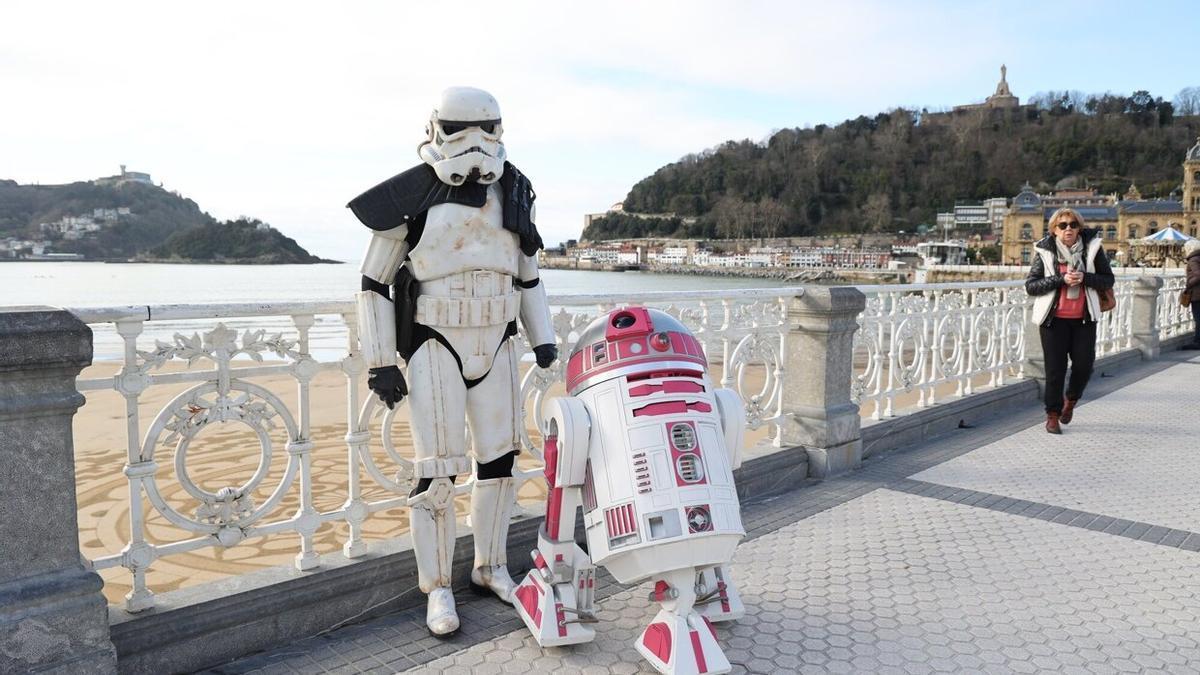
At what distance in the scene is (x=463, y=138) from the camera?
2682 mm

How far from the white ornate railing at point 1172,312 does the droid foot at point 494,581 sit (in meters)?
12.8

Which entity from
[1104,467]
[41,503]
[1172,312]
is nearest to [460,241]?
[41,503]

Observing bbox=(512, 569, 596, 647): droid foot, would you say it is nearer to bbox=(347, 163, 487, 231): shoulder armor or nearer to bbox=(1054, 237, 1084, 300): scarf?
bbox=(347, 163, 487, 231): shoulder armor

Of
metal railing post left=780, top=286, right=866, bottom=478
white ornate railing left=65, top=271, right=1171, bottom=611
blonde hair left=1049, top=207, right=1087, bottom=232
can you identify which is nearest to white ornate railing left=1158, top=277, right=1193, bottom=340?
white ornate railing left=65, top=271, right=1171, bottom=611

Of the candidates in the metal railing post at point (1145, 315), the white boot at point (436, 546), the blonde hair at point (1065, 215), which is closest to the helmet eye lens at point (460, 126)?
the white boot at point (436, 546)

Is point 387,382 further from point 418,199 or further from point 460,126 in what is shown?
point 460,126

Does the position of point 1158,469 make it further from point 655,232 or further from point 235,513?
point 655,232

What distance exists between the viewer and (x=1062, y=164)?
402 ft

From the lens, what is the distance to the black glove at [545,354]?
3.13 m

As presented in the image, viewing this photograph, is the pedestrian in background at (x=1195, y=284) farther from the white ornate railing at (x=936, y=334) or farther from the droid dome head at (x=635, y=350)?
the droid dome head at (x=635, y=350)

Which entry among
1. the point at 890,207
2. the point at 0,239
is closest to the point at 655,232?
the point at 890,207

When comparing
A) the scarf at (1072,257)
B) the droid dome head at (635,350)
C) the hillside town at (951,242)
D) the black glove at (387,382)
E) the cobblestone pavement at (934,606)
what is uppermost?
the hillside town at (951,242)

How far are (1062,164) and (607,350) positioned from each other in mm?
142000

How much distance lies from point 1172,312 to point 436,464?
46.7ft
